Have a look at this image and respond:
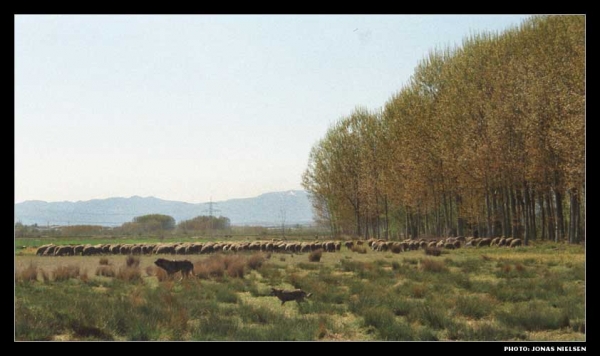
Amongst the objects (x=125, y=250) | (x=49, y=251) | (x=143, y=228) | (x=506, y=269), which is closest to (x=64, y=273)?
(x=125, y=250)

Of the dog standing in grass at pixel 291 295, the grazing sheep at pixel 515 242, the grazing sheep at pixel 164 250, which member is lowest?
the dog standing in grass at pixel 291 295

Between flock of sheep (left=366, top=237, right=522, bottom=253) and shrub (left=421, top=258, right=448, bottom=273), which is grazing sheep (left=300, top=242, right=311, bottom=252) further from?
Result: shrub (left=421, top=258, right=448, bottom=273)

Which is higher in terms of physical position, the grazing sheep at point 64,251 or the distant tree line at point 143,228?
the distant tree line at point 143,228

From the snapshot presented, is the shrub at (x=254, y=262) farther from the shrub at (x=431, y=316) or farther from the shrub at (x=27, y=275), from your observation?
the shrub at (x=431, y=316)

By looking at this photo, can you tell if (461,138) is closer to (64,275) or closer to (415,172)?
(415,172)

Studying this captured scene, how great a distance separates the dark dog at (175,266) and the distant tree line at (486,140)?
17.4 m

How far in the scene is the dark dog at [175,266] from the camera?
20500 mm

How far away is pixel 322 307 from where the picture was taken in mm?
14531

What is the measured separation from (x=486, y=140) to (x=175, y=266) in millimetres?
20804

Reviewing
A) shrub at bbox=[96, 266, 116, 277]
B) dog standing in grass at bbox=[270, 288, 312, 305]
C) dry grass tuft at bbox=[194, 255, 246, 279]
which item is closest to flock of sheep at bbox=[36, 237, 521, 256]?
shrub at bbox=[96, 266, 116, 277]

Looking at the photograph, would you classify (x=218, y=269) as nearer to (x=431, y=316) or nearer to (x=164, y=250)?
(x=431, y=316)

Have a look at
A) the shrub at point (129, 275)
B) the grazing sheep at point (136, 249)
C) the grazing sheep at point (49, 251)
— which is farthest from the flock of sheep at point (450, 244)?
the grazing sheep at point (49, 251)

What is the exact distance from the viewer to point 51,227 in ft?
237

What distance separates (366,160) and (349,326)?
34.4m
